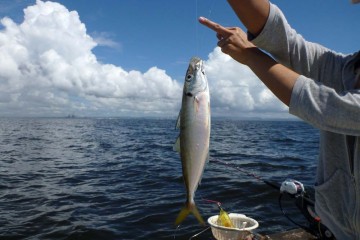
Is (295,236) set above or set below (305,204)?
below

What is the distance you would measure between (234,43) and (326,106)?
79cm

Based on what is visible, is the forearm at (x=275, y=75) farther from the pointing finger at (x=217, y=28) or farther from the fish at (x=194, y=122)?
the fish at (x=194, y=122)

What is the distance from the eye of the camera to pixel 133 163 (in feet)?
78.9

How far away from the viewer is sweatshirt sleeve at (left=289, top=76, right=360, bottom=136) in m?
2.04

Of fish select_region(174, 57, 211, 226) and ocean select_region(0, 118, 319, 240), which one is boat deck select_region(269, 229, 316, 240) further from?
fish select_region(174, 57, 211, 226)

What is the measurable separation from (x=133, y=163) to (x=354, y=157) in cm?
2239

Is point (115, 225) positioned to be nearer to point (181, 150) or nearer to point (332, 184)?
point (181, 150)

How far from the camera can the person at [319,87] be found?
2.10 meters

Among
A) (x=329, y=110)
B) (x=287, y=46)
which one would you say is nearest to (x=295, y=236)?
(x=287, y=46)

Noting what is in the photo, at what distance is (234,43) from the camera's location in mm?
2488

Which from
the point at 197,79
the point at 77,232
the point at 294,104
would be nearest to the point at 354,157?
the point at 294,104

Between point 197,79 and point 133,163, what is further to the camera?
point 133,163

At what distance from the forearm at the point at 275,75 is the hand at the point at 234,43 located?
0.29ft

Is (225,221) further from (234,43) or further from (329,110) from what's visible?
(329,110)
